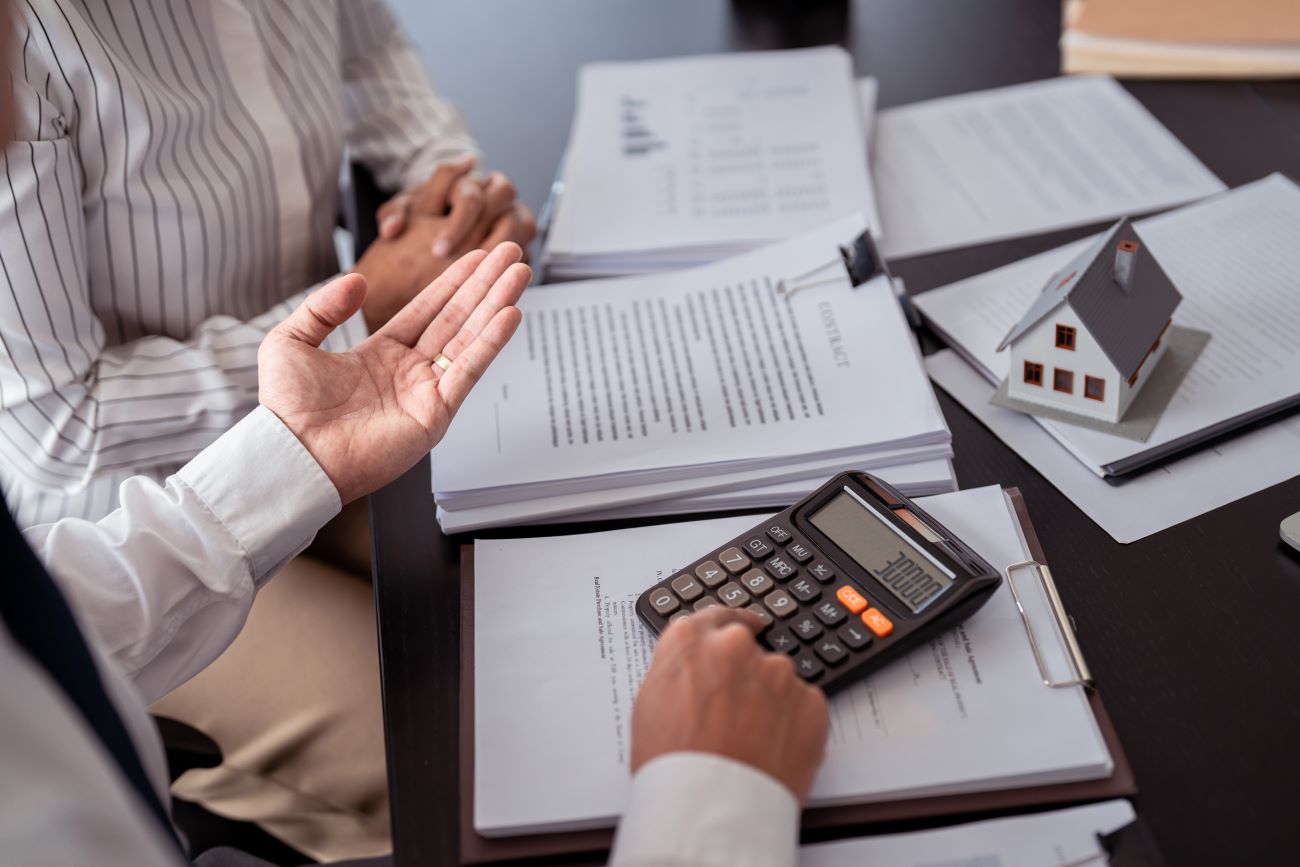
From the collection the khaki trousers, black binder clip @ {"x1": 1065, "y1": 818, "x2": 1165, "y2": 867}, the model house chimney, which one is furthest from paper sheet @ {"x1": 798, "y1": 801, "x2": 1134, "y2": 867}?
the khaki trousers

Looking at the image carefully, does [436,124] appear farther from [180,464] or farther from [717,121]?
[180,464]

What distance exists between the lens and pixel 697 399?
724 mm

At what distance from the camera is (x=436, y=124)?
1.07m

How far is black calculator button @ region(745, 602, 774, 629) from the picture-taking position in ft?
1.84

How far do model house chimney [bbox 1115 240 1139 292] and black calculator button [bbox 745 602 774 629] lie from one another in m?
0.32

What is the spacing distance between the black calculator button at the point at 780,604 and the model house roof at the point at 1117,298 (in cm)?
24

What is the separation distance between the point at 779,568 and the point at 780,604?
0.02 m

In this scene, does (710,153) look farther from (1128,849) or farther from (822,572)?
(1128,849)

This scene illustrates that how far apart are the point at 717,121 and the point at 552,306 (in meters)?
0.33

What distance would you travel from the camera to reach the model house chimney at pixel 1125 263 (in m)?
0.68

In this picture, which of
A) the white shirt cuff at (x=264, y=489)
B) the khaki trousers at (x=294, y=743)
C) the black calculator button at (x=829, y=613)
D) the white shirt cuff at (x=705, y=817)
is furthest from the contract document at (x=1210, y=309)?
the khaki trousers at (x=294, y=743)

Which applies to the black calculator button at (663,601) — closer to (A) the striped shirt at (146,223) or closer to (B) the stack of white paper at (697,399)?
(B) the stack of white paper at (697,399)

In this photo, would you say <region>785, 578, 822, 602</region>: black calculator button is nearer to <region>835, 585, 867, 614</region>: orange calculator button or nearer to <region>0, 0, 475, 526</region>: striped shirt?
<region>835, 585, 867, 614</region>: orange calculator button

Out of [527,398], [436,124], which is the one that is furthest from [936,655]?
[436,124]
